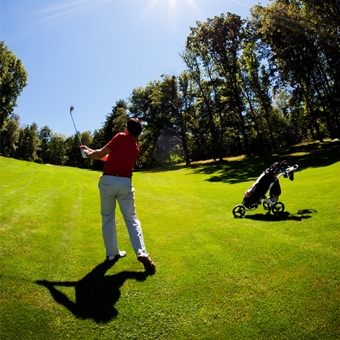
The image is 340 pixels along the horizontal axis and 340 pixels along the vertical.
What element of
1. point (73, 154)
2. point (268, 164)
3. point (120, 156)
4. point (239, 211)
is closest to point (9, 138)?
point (73, 154)

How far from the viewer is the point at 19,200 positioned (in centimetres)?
1155

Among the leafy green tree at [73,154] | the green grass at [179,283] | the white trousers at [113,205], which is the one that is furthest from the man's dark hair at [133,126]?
the leafy green tree at [73,154]

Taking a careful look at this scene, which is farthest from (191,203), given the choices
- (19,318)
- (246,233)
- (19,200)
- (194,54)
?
(194,54)

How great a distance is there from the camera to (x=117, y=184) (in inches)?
211

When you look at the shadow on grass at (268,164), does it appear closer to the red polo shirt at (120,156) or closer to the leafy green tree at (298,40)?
the leafy green tree at (298,40)

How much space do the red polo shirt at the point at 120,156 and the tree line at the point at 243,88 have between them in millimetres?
30001

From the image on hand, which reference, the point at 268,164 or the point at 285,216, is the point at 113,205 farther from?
the point at 268,164

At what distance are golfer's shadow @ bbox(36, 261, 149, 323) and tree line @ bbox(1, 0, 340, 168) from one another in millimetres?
31704

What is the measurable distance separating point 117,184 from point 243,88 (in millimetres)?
51974

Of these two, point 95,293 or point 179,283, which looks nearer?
point 95,293

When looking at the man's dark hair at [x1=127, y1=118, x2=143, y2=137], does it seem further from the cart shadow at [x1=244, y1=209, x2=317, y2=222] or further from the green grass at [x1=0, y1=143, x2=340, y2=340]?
the cart shadow at [x1=244, y1=209, x2=317, y2=222]

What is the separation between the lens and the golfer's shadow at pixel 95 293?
3811 mm

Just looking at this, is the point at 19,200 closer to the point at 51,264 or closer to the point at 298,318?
the point at 51,264

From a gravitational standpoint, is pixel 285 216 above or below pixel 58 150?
below
